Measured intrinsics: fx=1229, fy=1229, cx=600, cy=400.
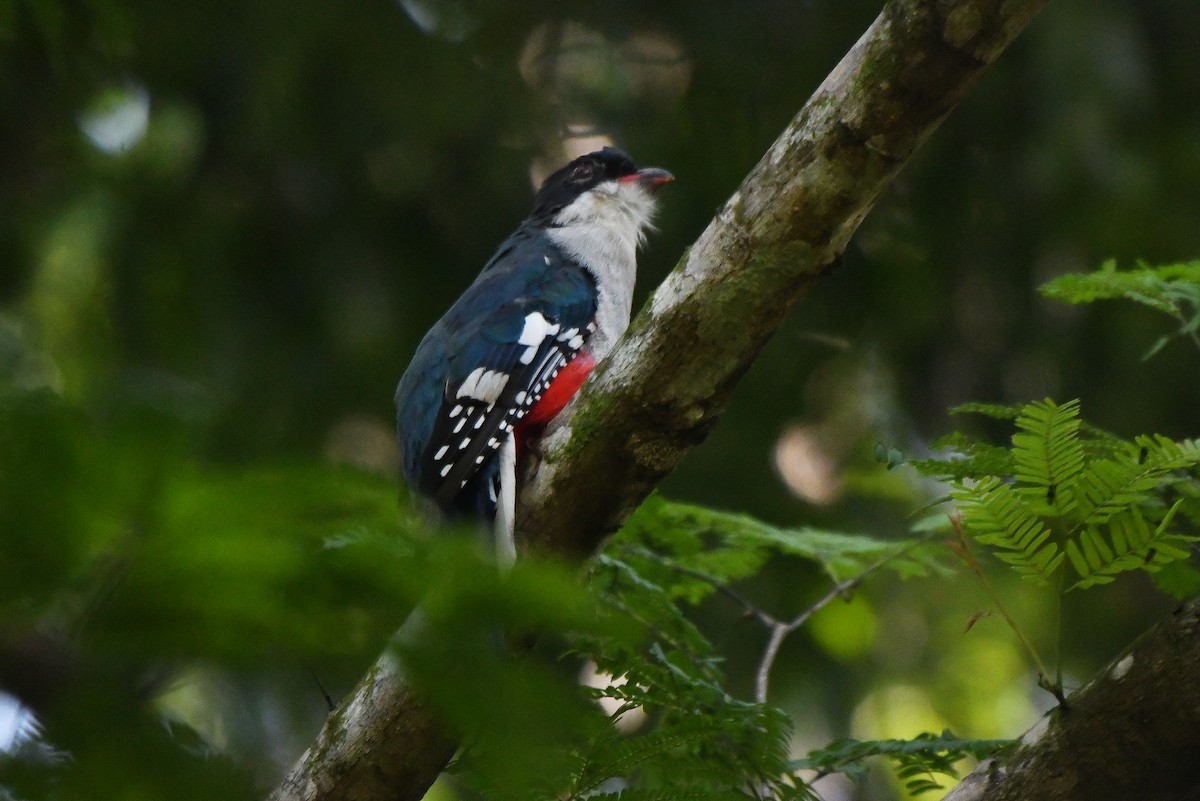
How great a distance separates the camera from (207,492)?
0.60 m

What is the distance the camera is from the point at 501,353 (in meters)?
3.51

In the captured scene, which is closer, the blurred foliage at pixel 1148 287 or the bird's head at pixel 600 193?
the blurred foliage at pixel 1148 287

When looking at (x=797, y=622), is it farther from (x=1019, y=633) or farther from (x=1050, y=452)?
(x=1050, y=452)

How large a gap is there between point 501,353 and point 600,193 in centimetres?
125

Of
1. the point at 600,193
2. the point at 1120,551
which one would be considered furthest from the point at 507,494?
the point at 600,193

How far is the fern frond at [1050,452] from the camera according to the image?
5.99 feet

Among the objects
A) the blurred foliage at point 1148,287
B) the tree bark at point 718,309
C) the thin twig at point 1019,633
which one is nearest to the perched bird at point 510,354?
the tree bark at point 718,309

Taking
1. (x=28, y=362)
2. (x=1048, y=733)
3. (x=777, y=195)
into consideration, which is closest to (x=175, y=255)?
(x=777, y=195)

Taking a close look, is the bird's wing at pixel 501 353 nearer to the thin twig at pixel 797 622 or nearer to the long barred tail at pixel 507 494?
the long barred tail at pixel 507 494

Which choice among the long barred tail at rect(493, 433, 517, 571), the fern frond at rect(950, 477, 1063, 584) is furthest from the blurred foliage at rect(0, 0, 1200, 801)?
the fern frond at rect(950, 477, 1063, 584)

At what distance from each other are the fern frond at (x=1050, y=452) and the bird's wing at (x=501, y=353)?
5.27 feet

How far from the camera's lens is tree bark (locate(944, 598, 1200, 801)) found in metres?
1.88

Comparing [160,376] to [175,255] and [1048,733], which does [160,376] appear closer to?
[1048,733]

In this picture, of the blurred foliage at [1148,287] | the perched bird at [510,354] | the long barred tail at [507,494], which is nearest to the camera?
the blurred foliage at [1148,287]
